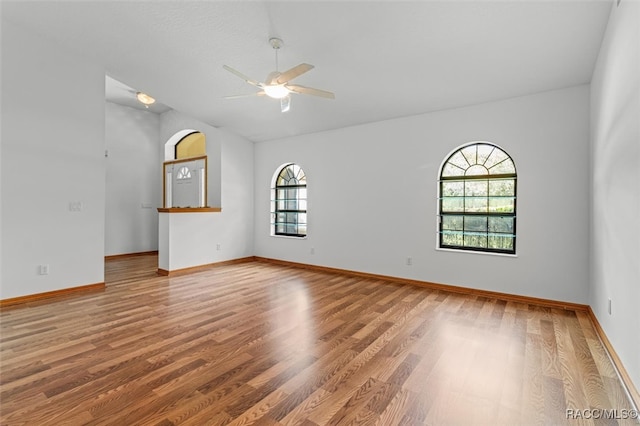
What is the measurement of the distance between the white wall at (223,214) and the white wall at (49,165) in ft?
4.53

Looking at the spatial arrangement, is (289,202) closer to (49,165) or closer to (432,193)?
(432,193)

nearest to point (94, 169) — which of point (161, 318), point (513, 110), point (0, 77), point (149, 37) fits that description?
point (0, 77)

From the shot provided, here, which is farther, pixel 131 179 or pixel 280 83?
pixel 131 179

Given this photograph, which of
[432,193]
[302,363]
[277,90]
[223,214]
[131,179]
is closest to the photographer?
[302,363]

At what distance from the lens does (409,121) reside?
5000 millimetres

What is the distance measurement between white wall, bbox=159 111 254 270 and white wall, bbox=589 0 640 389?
592 centimetres

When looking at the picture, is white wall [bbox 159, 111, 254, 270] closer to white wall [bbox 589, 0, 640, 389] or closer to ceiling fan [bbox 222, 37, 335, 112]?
ceiling fan [bbox 222, 37, 335, 112]

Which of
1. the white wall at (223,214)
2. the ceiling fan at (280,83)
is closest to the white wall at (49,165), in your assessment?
the white wall at (223,214)

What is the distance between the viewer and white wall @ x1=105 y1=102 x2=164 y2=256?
24.2 ft

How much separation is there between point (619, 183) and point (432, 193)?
100 inches

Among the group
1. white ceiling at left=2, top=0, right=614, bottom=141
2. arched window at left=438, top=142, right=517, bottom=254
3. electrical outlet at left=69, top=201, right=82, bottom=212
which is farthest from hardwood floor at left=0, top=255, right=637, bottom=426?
white ceiling at left=2, top=0, right=614, bottom=141

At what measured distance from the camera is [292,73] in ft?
10.2

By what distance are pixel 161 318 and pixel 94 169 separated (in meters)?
2.77

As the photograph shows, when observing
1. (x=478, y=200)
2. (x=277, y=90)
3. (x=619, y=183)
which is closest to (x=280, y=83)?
(x=277, y=90)
